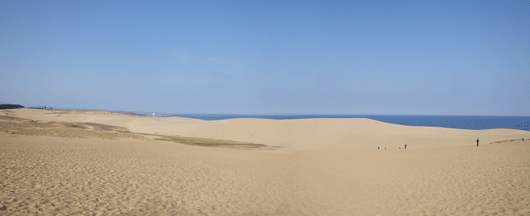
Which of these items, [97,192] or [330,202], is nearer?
[97,192]

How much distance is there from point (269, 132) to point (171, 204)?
120 ft

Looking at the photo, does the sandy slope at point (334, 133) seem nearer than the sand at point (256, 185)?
No

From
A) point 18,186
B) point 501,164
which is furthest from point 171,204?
point 501,164

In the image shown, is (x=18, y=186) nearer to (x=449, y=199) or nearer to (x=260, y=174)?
(x=260, y=174)

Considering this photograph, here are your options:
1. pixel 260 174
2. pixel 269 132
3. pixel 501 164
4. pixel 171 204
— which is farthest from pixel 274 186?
pixel 269 132

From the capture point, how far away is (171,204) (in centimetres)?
888

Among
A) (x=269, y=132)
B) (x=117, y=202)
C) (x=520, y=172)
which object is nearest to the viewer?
(x=117, y=202)

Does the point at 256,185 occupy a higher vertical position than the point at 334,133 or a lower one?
lower

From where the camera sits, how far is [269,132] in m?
45.3

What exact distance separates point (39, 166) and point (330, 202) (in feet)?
41.8

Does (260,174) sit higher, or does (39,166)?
(39,166)

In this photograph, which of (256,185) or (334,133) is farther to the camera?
(334,133)

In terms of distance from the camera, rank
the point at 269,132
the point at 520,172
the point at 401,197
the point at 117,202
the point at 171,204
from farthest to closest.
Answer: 1. the point at 269,132
2. the point at 520,172
3. the point at 401,197
4. the point at 171,204
5. the point at 117,202

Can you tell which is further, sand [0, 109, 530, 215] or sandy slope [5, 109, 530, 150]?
sandy slope [5, 109, 530, 150]
